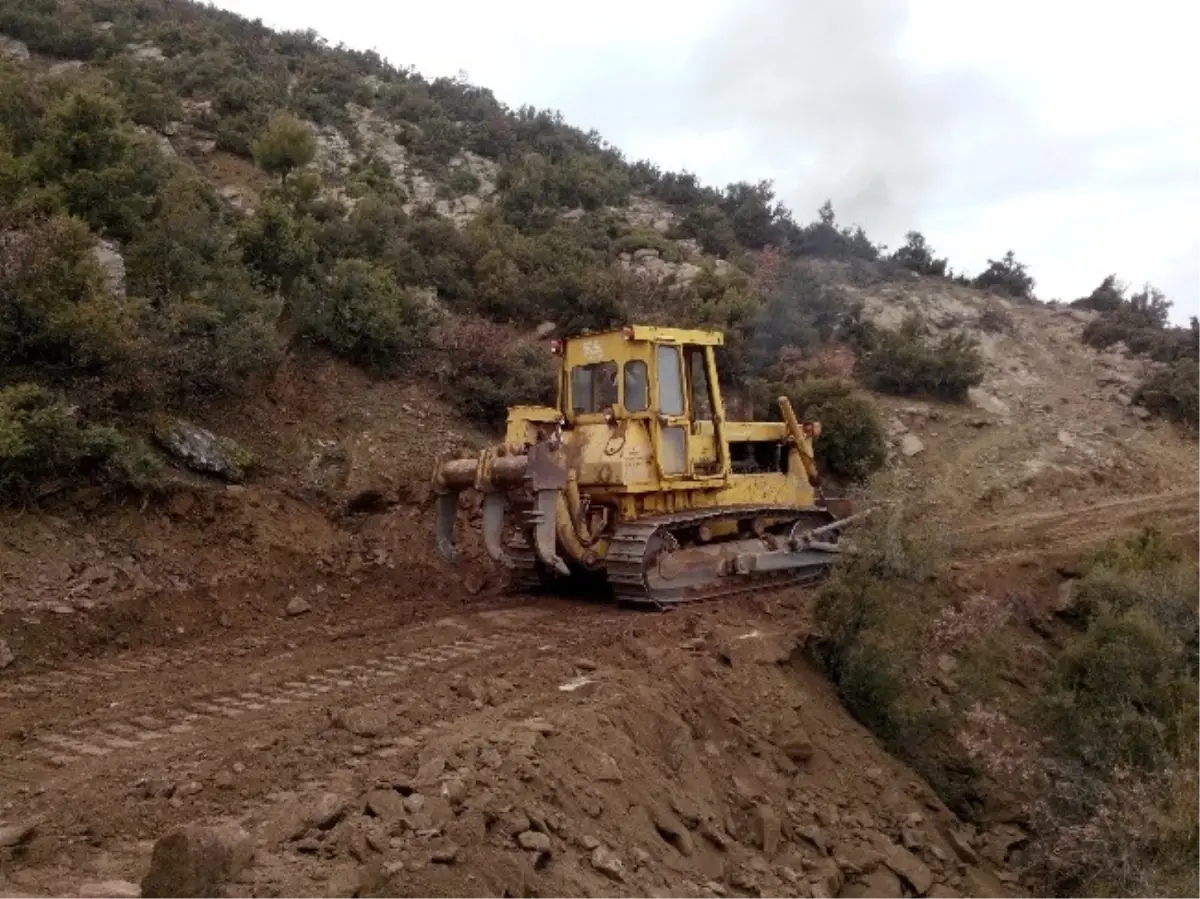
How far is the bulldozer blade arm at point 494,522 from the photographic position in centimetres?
954

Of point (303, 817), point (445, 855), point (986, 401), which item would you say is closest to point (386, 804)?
point (303, 817)

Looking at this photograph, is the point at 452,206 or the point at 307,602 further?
the point at 452,206

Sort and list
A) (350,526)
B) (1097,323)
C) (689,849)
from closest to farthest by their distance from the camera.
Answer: (689,849) < (350,526) < (1097,323)

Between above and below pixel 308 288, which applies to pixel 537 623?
below

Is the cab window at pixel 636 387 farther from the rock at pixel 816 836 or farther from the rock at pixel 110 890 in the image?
the rock at pixel 110 890

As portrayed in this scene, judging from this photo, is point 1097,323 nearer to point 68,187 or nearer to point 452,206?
point 452,206

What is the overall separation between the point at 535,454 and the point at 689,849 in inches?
172

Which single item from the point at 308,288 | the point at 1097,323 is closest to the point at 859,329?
the point at 1097,323

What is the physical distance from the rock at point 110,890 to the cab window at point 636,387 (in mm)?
7276

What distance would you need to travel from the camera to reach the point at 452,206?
80.0 feet

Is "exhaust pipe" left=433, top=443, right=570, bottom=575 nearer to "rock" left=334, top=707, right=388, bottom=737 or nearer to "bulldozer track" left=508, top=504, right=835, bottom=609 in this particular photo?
"bulldozer track" left=508, top=504, right=835, bottom=609

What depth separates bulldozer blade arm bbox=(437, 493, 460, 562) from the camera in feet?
33.1

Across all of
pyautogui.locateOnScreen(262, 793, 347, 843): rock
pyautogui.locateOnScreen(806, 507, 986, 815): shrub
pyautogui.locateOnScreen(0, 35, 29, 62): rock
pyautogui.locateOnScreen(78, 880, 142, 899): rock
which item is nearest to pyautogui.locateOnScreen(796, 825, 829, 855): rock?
pyautogui.locateOnScreen(806, 507, 986, 815): shrub

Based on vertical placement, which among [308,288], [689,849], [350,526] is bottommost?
[689,849]
